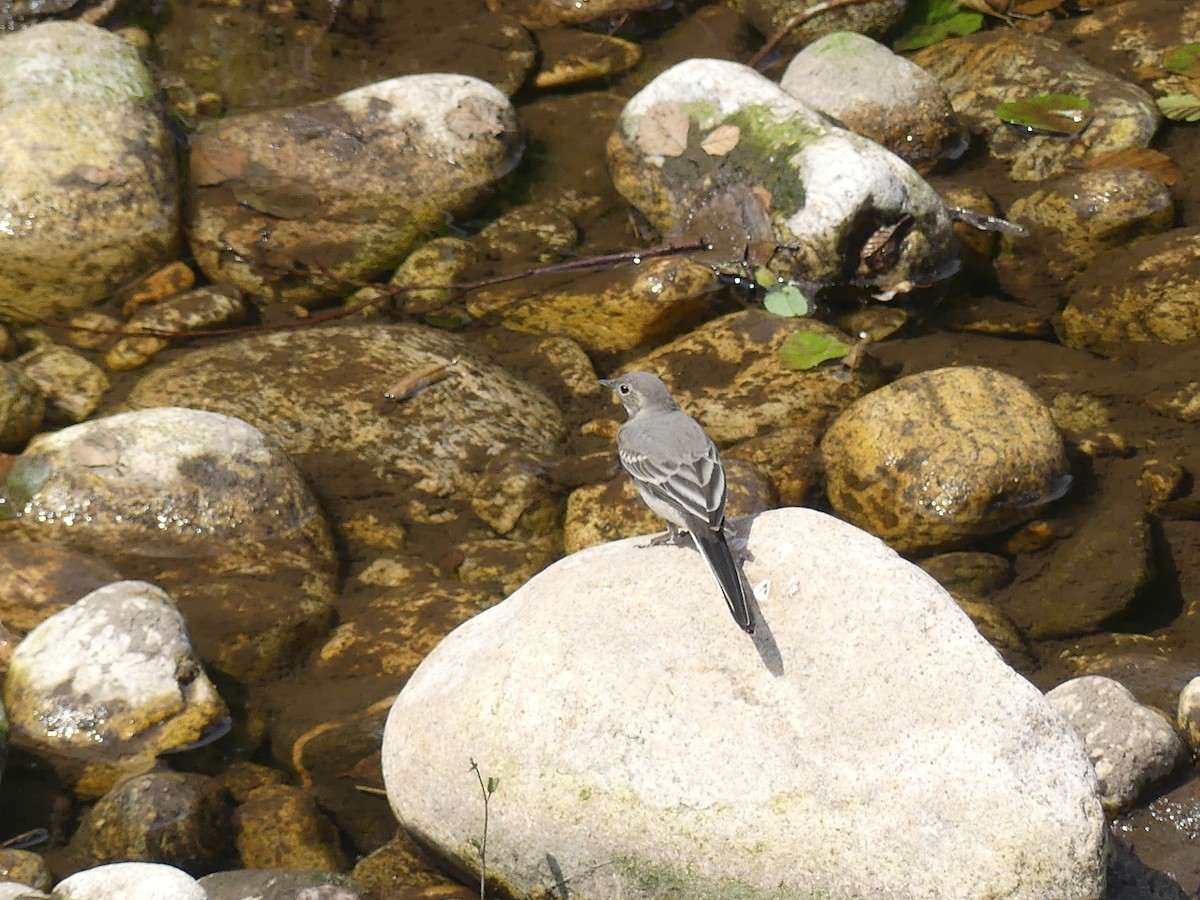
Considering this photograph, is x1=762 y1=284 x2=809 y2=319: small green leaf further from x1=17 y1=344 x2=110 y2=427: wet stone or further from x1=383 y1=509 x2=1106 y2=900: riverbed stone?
x1=17 y1=344 x2=110 y2=427: wet stone

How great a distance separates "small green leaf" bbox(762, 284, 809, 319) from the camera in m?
8.14

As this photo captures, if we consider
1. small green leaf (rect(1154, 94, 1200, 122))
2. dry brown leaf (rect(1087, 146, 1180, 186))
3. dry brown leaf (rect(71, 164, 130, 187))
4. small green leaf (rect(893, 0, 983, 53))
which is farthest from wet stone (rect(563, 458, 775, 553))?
small green leaf (rect(893, 0, 983, 53))

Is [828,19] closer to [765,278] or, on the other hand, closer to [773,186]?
[773,186]

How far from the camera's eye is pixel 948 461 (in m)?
6.70

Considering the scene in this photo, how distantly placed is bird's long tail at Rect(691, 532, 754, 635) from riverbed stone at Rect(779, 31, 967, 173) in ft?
18.8

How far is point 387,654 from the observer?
20.2 ft

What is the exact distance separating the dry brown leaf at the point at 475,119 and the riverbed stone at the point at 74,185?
6.22ft

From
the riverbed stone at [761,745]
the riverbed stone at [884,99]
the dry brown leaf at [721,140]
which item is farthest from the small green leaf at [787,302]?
the riverbed stone at [761,745]

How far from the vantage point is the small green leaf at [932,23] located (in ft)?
35.4

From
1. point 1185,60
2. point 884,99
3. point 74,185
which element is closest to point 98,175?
point 74,185

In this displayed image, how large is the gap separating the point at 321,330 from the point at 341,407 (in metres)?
0.73

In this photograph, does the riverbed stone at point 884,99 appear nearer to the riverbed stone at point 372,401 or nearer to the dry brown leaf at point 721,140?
the dry brown leaf at point 721,140

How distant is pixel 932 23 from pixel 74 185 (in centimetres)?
666

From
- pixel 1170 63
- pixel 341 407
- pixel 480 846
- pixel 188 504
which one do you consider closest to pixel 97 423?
pixel 188 504
